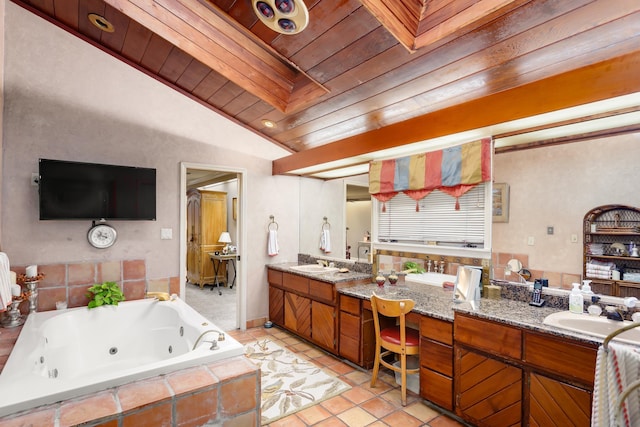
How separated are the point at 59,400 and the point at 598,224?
3.73m

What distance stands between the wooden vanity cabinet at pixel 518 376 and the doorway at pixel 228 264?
2.75 metres

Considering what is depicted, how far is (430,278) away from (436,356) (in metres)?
0.97

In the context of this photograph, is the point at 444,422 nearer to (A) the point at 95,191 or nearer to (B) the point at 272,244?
(B) the point at 272,244

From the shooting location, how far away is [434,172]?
2.73 m

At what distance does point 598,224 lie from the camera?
2551 millimetres

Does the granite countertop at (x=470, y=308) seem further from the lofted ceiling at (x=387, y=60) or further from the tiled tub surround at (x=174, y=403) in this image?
the tiled tub surround at (x=174, y=403)

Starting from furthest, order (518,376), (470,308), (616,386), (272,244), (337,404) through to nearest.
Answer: (272,244), (337,404), (470,308), (518,376), (616,386)

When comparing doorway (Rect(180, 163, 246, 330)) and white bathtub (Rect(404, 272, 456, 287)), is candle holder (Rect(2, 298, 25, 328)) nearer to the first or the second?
doorway (Rect(180, 163, 246, 330))

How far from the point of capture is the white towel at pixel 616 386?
855 mm

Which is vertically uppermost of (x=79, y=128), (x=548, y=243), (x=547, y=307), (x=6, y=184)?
(x=79, y=128)

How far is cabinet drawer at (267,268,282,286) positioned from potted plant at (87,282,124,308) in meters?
1.69

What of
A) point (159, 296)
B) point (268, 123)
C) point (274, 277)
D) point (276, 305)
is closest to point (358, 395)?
point (276, 305)

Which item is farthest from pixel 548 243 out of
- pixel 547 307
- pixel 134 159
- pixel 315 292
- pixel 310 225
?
pixel 134 159

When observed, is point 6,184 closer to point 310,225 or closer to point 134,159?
point 134,159
